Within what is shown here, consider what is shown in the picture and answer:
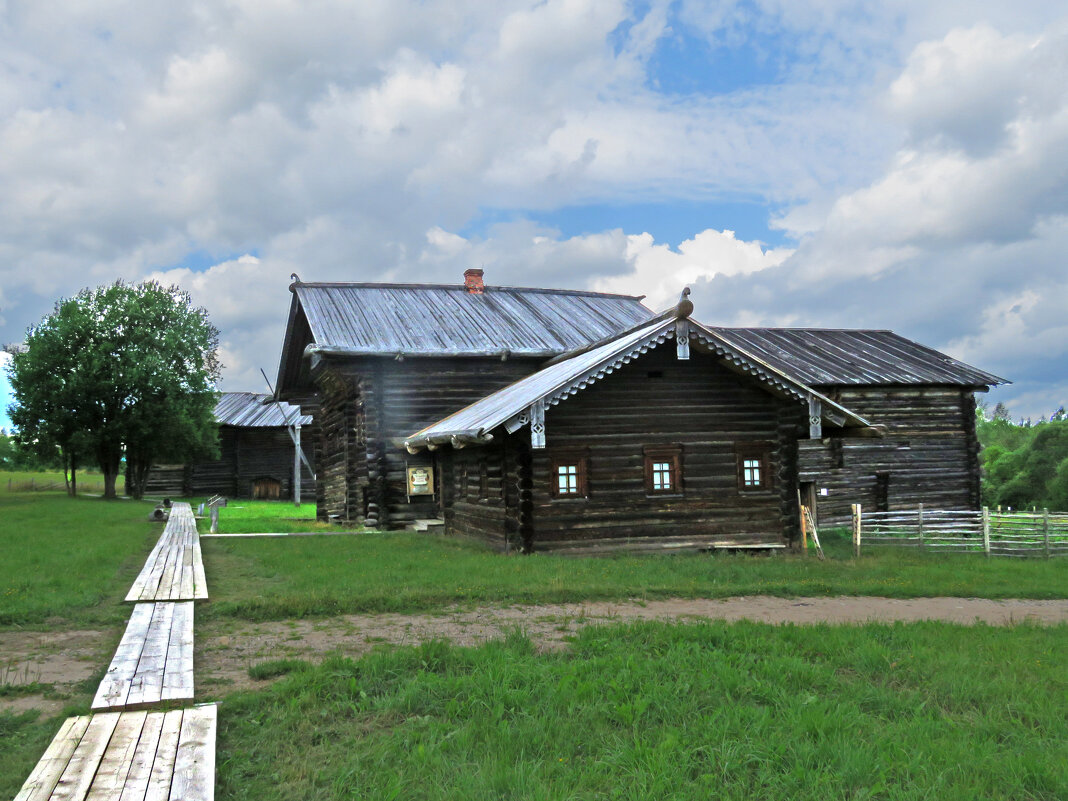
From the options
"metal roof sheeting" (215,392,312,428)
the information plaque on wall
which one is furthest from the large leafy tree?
the information plaque on wall

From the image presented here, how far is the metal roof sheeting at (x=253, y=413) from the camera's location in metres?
53.1

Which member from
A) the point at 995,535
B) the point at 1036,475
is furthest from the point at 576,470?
the point at 1036,475

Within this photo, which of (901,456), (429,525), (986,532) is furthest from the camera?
(901,456)

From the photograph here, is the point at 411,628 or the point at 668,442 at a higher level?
the point at 668,442

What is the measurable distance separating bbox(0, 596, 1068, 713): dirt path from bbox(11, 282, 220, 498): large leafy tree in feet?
123

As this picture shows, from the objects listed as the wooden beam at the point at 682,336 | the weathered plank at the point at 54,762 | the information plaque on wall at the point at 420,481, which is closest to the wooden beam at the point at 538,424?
the wooden beam at the point at 682,336

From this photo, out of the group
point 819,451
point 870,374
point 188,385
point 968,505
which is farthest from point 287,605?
point 188,385

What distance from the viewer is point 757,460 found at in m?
18.8

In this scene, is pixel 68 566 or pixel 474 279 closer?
pixel 68 566

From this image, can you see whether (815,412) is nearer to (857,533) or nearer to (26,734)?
(857,533)

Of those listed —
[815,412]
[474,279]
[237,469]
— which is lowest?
[237,469]

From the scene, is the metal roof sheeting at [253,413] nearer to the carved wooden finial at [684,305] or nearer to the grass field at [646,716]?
the carved wooden finial at [684,305]

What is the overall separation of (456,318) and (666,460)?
38.5ft

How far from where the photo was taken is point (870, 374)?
96.3ft
